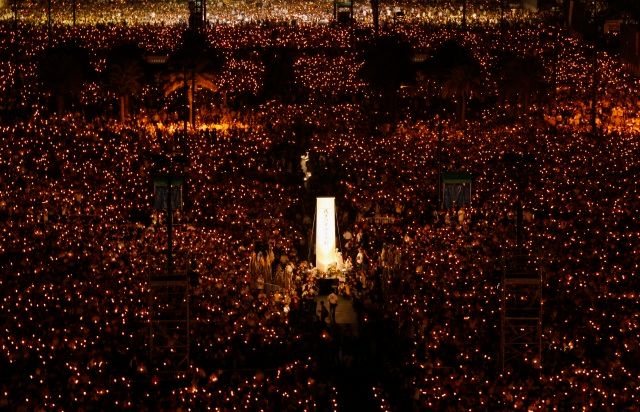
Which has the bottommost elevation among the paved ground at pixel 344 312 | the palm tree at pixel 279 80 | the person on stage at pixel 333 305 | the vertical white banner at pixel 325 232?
the paved ground at pixel 344 312

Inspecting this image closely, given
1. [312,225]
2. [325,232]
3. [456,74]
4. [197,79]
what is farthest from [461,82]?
[325,232]

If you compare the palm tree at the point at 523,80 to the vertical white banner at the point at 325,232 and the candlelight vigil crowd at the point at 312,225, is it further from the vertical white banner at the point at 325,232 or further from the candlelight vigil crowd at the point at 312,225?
the vertical white banner at the point at 325,232

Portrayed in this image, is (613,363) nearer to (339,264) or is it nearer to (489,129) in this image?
(339,264)

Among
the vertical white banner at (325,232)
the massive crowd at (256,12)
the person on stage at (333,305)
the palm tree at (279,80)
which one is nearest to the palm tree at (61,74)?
the palm tree at (279,80)

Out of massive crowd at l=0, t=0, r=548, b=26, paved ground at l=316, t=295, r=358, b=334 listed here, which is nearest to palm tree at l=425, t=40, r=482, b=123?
massive crowd at l=0, t=0, r=548, b=26

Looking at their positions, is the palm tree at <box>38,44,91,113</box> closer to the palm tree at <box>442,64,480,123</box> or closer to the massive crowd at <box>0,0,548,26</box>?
the palm tree at <box>442,64,480,123</box>

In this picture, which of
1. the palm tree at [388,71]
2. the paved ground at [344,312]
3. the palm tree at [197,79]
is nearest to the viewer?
the paved ground at [344,312]

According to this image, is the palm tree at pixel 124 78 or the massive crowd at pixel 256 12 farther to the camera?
the massive crowd at pixel 256 12
